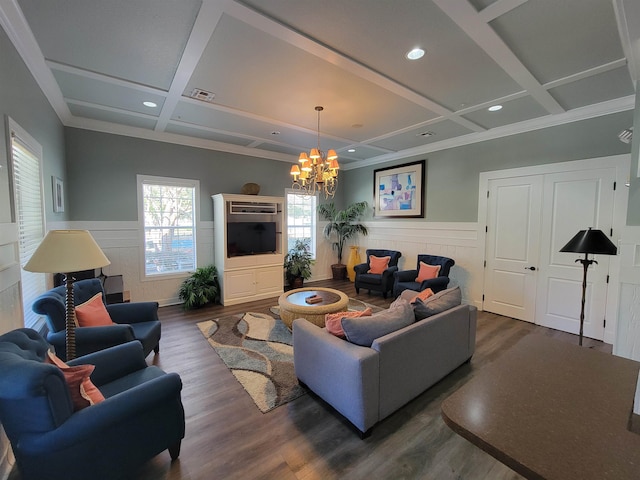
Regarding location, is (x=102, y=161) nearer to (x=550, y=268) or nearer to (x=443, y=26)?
(x=443, y=26)

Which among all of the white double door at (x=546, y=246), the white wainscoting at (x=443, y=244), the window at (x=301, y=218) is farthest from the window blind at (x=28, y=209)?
the white double door at (x=546, y=246)

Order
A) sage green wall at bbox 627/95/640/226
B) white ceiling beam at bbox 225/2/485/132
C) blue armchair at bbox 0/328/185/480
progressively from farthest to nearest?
sage green wall at bbox 627/95/640/226
white ceiling beam at bbox 225/2/485/132
blue armchair at bbox 0/328/185/480

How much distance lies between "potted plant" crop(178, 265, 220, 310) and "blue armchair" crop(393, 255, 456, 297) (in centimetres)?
323

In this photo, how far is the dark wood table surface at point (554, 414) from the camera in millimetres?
729

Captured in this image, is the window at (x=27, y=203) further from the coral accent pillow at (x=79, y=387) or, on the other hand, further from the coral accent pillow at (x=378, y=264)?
the coral accent pillow at (x=378, y=264)

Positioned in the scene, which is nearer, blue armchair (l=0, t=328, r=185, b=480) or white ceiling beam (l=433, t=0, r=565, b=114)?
blue armchair (l=0, t=328, r=185, b=480)

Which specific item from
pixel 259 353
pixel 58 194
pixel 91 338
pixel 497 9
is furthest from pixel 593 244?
pixel 58 194

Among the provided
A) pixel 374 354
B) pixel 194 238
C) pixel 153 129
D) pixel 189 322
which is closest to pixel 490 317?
pixel 374 354

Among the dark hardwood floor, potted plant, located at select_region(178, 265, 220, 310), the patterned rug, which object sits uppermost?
potted plant, located at select_region(178, 265, 220, 310)

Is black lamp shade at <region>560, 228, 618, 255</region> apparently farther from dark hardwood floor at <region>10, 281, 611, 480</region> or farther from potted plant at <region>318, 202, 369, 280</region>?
potted plant at <region>318, 202, 369, 280</region>

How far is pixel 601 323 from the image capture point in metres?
3.51

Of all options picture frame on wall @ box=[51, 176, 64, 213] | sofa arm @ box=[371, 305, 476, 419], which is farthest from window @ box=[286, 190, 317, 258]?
sofa arm @ box=[371, 305, 476, 419]

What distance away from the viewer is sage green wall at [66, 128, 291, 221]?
4.10 metres

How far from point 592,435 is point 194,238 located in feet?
17.5
